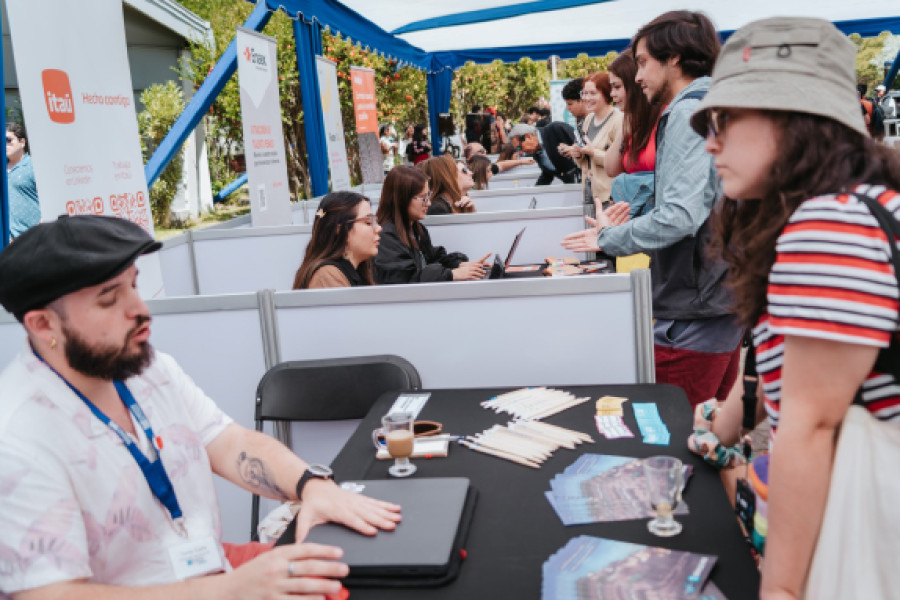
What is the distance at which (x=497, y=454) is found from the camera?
1.75 m

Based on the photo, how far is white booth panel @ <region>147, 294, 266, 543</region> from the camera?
2666 mm

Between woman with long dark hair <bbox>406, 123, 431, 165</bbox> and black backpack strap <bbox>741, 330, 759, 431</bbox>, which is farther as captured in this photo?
woman with long dark hair <bbox>406, 123, 431, 165</bbox>

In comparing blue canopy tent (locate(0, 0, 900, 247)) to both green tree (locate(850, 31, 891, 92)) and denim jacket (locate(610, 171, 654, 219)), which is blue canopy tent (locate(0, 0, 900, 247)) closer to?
denim jacket (locate(610, 171, 654, 219))

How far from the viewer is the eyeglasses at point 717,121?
3.75ft

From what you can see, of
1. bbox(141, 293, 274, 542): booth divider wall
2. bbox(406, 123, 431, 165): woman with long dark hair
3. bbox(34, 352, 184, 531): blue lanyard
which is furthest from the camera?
bbox(406, 123, 431, 165): woman with long dark hair

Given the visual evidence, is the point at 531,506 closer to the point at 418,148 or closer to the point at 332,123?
the point at 332,123

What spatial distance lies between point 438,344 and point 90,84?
1.84 metres

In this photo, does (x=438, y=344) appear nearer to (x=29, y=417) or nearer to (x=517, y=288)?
(x=517, y=288)

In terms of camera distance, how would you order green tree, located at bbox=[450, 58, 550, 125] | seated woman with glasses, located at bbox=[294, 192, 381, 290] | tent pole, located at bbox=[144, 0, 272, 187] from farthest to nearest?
green tree, located at bbox=[450, 58, 550, 125] → tent pole, located at bbox=[144, 0, 272, 187] → seated woman with glasses, located at bbox=[294, 192, 381, 290]

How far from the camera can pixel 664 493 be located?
4.39ft

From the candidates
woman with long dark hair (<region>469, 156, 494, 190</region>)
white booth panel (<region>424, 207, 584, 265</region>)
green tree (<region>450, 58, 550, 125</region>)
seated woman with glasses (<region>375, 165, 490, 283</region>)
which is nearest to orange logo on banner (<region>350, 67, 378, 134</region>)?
woman with long dark hair (<region>469, 156, 494, 190</region>)

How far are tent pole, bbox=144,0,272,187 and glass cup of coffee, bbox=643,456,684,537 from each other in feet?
14.7

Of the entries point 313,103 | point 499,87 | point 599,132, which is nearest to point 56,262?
point 599,132

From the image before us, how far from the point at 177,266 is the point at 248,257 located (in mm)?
422
